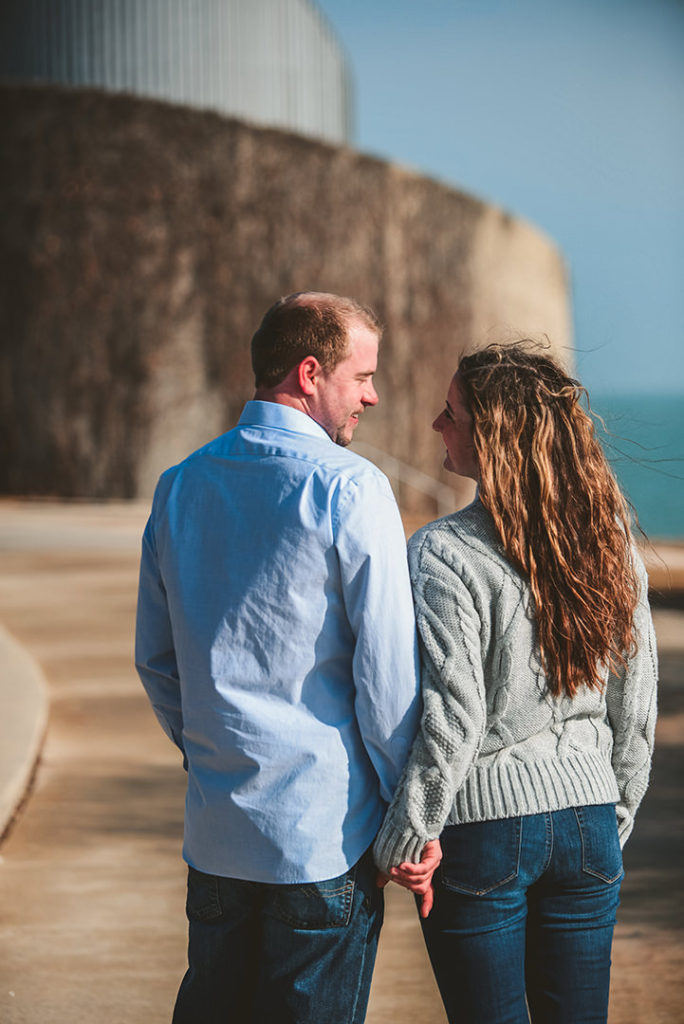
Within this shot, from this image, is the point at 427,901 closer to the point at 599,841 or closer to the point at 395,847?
the point at 395,847

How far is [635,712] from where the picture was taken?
205 cm

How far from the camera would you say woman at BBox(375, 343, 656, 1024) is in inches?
74.4

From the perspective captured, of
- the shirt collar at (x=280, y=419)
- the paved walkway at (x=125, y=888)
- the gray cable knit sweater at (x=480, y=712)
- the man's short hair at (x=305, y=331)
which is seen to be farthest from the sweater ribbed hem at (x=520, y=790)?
the paved walkway at (x=125, y=888)

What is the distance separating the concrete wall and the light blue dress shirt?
55.8ft

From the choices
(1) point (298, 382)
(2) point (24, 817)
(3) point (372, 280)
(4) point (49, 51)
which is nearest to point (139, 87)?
(4) point (49, 51)

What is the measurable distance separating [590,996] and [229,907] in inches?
25.5

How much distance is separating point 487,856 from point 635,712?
0.39 m

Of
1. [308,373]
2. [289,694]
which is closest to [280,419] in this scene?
[308,373]

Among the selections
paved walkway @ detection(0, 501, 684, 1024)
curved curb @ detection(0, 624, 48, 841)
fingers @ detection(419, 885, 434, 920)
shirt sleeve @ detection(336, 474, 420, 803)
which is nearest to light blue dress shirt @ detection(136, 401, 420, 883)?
shirt sleeve @ detection(336, 474, 420, 803)

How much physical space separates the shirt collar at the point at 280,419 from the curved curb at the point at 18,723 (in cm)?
287

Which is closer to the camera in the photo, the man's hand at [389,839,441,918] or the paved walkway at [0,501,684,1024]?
the man's hand at [389,839,441,918]

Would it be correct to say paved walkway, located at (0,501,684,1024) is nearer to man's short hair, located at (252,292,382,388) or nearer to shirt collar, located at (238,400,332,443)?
shirt collar, located at (238,400,332,443)

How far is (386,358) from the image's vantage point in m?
20.5

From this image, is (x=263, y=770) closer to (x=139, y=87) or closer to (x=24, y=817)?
(x=24, y=817)
